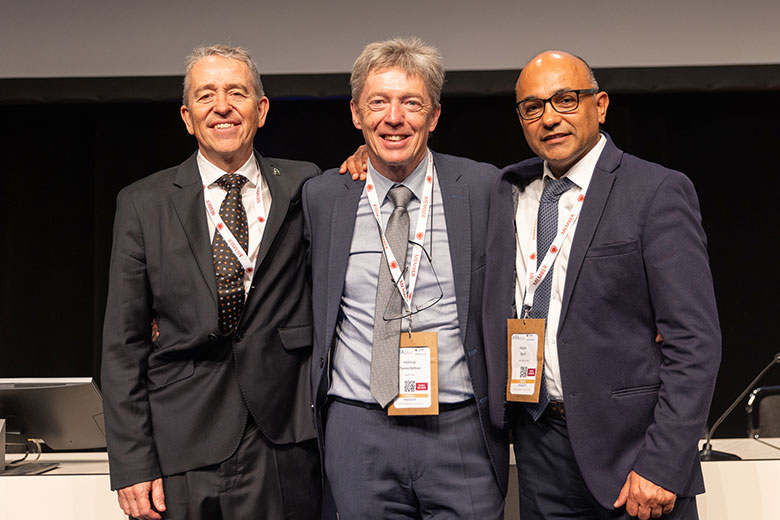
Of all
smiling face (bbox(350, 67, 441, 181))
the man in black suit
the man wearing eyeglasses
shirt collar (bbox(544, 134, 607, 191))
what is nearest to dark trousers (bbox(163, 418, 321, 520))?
the man in black suit

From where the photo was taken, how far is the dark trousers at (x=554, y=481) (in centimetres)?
188

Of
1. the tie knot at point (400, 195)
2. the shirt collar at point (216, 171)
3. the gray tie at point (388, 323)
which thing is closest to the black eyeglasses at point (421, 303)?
the gray tie at point (388, 323)

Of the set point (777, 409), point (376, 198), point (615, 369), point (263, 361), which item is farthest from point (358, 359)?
point (777, 409)

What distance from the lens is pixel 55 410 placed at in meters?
2.74

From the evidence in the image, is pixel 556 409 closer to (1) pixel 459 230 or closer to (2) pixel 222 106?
(1) pixel 459 230

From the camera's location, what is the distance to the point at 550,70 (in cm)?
198

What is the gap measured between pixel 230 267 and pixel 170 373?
0.36 m

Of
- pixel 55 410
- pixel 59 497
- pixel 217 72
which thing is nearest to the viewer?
pixel 217 72

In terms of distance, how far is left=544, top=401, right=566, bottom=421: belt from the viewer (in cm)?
191

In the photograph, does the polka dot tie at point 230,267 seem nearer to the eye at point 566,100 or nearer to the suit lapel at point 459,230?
the suit lapel at point 459,230

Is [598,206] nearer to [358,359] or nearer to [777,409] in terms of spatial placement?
[358,359]

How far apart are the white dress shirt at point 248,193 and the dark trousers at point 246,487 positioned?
483 millimetres

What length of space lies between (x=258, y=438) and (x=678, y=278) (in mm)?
1253

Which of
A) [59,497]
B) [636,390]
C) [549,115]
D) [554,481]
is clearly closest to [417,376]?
[554,481]
